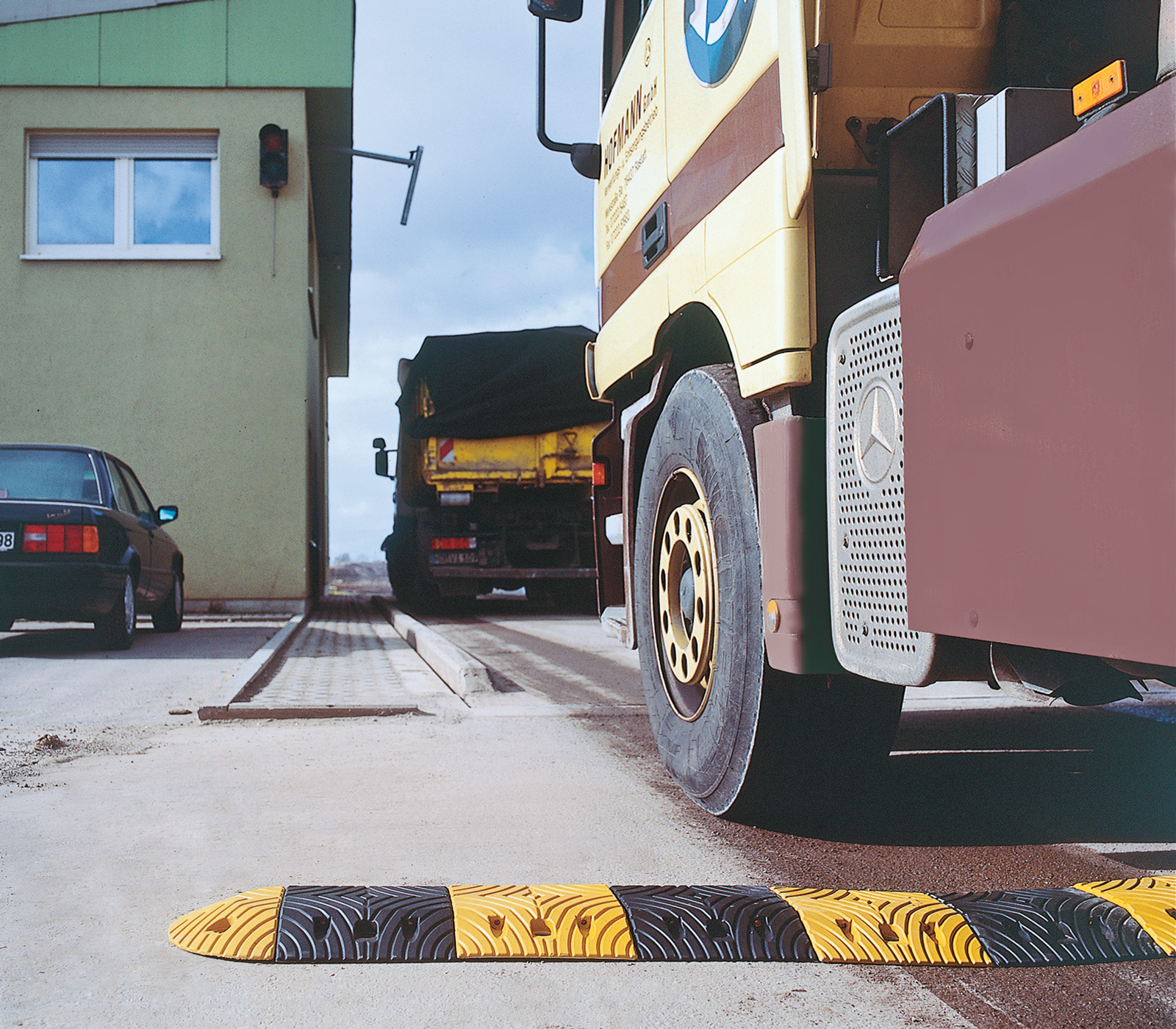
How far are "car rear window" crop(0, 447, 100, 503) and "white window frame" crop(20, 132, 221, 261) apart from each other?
5.61 meters

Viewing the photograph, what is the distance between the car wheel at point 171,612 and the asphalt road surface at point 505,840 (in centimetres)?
424

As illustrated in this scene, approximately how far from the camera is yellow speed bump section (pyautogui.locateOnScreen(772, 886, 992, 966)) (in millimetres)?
1918

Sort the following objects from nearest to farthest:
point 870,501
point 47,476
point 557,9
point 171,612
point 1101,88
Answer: point 1101,88 → point 870,501 → point 557,9 → point 47,476 → point 171,612

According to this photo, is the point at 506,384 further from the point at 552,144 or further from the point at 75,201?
the point at 552,144

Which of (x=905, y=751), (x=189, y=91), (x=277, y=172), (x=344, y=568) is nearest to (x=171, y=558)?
(x=277, y=172)

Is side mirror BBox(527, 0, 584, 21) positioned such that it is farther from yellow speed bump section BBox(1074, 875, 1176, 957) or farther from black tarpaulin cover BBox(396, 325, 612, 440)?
black tarpaulin cover BBox(396, 325, 612, 440)

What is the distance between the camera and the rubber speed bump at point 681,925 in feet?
6.28

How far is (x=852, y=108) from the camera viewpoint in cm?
249

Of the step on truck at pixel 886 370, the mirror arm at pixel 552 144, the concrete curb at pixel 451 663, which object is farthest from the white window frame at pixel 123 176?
the step on truck at pixel 886 370

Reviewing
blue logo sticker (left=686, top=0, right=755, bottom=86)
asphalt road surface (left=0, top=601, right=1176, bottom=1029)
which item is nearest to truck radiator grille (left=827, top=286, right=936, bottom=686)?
asphalt road surface (left=0, top=601, right=1176, bottom=1029)

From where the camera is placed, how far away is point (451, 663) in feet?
19.3

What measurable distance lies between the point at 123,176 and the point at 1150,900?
13.7 metres

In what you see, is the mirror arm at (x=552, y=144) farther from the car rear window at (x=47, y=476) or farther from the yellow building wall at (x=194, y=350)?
the yellow building wall at (x=194, y=350)

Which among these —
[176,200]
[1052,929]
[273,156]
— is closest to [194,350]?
[176,200]
